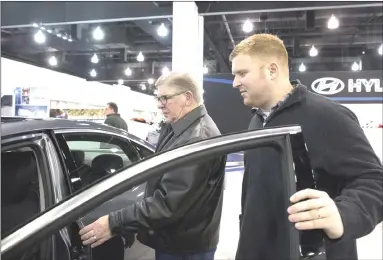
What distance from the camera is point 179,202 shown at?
56.5 inches

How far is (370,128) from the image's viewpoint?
8281 mm

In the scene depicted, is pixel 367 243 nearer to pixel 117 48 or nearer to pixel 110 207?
pixel 110 207

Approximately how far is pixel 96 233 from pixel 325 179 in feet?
2.44

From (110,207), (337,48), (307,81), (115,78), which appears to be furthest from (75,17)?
(337,48)

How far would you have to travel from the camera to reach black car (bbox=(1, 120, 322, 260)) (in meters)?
0.93

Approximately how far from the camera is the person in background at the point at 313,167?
100cm

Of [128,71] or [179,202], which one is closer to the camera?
[179,202]

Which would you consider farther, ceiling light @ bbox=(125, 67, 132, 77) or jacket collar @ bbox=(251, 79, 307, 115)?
ceiling light @ bbox=(125, 67, 132, 77)

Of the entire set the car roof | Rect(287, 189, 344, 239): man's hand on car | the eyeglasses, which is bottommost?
Rect(287, 189, 344, 239): man's hand on car

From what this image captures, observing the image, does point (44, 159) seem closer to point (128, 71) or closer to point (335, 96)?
point (335, 96)

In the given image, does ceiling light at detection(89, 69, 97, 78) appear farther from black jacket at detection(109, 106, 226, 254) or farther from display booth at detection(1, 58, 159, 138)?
black jacket at detection(109, 106, 226, 254)

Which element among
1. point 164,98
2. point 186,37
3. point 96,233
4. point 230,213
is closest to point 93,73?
point 186,37

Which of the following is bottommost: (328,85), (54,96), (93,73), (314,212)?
(314,212)

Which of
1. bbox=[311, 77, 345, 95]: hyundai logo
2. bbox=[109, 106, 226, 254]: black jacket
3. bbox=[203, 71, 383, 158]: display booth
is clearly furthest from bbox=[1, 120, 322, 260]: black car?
bbox=[311, 77, 345, 95]: hyundai logo
